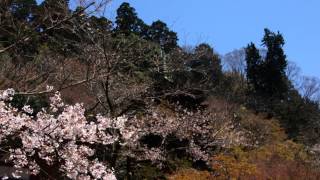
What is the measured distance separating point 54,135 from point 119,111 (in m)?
7.44

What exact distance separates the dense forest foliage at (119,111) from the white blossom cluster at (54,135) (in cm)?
1

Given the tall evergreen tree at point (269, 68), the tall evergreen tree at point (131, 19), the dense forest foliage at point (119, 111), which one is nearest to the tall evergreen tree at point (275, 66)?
the tall evergreen tree at point (269, 68)

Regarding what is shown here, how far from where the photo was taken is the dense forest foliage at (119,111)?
736 cm

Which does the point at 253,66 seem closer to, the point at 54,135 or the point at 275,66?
the point at 275,66

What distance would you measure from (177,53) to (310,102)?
2984cm

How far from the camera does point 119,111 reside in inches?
576

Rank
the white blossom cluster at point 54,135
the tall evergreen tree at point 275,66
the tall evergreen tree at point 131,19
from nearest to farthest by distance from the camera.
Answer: the white blossom cluster at point 54,135 < the tall evergreen tree at point 131,19 < the tall evergreen tree at point 275,66

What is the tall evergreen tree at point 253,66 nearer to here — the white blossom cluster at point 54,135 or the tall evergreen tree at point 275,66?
the tall evergreen tree at point 275,66

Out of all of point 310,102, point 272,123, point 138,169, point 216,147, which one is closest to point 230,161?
point 138,169

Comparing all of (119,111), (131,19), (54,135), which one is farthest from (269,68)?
(54,135)

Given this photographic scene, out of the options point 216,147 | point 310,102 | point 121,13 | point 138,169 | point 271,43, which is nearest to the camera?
point 138,169

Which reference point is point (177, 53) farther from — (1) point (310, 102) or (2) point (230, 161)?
(1) point (310, 102)

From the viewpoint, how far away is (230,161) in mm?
17547

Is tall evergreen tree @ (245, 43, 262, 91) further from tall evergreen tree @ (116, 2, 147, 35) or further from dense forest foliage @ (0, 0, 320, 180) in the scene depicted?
tall evergreen tree @ (116, 2, 147, 35)
